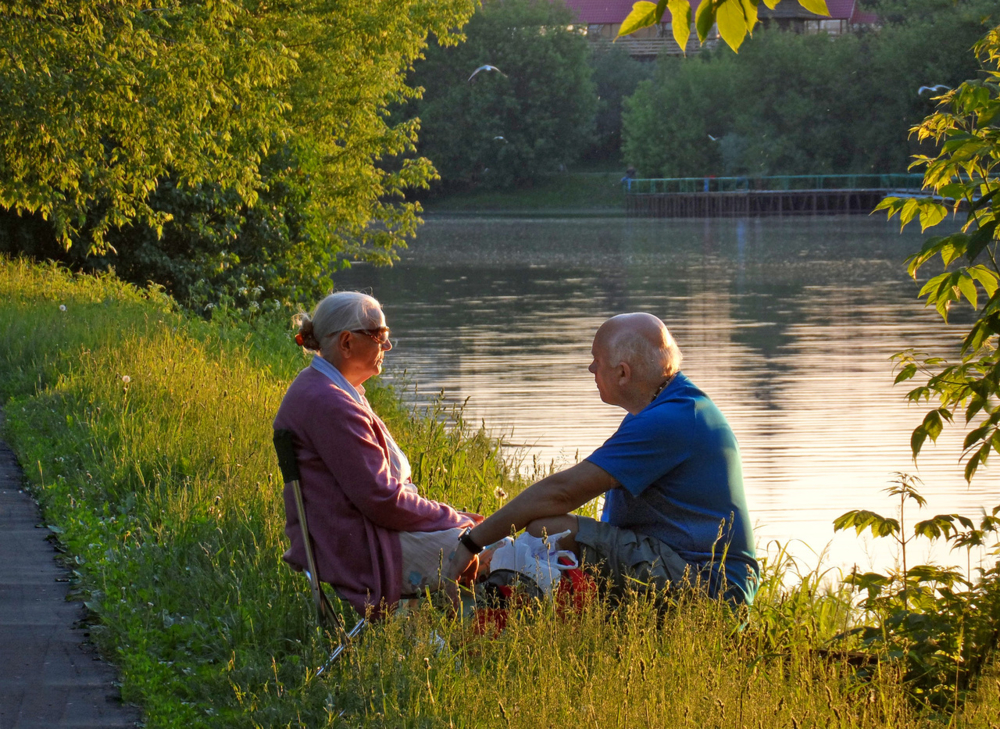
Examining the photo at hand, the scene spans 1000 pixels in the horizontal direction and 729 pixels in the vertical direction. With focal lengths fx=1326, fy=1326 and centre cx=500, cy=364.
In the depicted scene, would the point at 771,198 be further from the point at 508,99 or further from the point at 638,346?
the point at 638,346

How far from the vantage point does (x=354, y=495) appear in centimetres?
435

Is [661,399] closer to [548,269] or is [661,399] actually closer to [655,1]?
[655,1]

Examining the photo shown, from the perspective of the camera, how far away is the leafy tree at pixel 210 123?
1279 centimetres

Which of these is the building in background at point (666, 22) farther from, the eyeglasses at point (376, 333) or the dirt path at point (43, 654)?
the eyeglasses at point (376, 333)

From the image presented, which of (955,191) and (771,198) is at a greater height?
(955,191)

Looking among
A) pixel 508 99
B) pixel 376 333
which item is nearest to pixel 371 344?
pixel 376 333

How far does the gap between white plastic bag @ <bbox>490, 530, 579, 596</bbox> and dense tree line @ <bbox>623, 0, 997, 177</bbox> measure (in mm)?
81116

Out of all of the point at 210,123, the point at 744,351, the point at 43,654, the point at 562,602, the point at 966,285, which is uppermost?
the point at 210,123

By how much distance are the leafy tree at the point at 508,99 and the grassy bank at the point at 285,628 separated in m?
87.0

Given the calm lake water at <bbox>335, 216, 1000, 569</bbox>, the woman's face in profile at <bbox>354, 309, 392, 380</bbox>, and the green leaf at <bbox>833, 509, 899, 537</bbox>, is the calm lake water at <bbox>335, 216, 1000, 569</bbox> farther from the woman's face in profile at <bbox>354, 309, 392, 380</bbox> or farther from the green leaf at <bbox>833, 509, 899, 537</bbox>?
the woman's face in profile at <bbox>354, 309, 392, 380</bbox>

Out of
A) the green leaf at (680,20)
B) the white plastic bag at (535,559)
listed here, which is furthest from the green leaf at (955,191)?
the green leaf at (680,20)

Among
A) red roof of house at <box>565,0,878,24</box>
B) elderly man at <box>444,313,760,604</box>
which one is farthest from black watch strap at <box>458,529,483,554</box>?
red roof of house at <box>565,0,878,24</box>

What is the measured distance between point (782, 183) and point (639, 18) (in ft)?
284

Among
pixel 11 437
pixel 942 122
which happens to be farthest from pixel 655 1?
pixel 11 437
